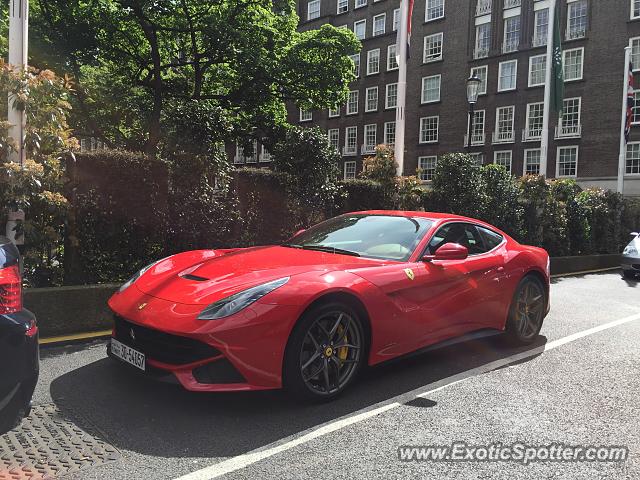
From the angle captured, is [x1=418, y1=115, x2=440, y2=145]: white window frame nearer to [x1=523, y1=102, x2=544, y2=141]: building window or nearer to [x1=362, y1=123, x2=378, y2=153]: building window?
[x1=362, y1=123, x2=378, y2=153]: building window

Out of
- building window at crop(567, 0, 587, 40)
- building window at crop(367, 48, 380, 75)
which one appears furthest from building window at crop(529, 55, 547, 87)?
building window at crop(367, 48, 380, 75)

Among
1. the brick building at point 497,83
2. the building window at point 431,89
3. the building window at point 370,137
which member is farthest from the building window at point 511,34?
the building window at point 370,137

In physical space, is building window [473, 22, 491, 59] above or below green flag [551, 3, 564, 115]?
above

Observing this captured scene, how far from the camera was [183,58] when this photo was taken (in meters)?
20.8

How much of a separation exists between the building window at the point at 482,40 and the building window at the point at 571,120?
7.74 metres

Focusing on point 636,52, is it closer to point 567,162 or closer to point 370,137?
point 567,162

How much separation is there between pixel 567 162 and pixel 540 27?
33.1 feet

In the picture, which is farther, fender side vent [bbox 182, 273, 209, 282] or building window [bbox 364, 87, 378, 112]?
building window [bbox 364, 87, 378, 112]

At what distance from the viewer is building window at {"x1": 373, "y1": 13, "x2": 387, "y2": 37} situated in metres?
46.4

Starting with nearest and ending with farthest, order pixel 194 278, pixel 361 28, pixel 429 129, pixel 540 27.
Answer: pixel 194 278, pixel 540 27, pixel 429 129, pixel 361 28

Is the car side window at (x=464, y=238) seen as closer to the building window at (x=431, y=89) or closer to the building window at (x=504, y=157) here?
the building window at (x=504, y=157)

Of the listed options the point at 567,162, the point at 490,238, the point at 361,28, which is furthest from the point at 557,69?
the point at 361,28

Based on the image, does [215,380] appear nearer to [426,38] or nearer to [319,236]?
[319,236]

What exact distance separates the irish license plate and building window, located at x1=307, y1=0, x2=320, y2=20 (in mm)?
53333
